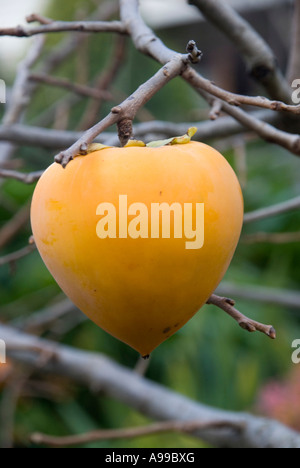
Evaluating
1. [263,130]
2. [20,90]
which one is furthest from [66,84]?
[263,130]

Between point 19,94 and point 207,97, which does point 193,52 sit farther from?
point 19,94

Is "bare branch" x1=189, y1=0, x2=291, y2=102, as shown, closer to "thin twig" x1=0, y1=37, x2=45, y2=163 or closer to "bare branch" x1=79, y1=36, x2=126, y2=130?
"thin twig" x1=0, y1=37, x2=45, y2=163

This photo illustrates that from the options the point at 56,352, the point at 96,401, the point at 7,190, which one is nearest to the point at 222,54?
the point at 7,190

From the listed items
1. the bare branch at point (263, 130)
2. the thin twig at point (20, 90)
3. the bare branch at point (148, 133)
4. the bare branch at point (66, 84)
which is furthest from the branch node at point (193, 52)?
the bare branch at point (66, 84)

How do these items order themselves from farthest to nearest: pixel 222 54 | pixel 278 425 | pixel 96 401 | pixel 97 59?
pixel 222 54 → pixel 97 59 → pixel 96 401 → pixel 278 425

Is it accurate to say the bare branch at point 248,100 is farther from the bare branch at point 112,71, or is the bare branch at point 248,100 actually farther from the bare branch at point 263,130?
the bare branch at point 112,71

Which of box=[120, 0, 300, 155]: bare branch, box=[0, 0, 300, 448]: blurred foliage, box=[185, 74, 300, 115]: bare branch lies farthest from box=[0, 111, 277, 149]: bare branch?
box=[0, 0, 300, 448]: blurred foliage
